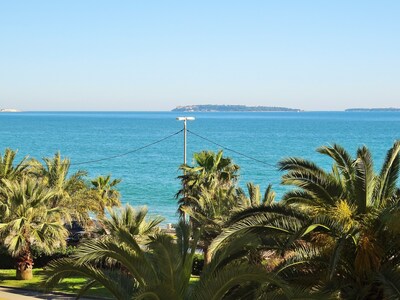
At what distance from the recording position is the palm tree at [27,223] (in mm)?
28266

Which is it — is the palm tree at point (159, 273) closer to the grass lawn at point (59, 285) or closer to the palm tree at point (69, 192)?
the grass lawn at point (59, 285)

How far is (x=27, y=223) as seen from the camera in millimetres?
28453

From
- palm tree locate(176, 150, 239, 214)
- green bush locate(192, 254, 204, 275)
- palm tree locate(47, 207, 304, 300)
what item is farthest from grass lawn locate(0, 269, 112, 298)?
palm tree locate(47, 207, 304, 300)

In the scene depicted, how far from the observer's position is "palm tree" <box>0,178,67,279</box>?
2827 cm

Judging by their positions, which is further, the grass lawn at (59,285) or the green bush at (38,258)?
the green bush at (38,258)

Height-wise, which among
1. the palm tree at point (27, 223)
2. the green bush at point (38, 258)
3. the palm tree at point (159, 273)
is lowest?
the green bush at point (38, 258)

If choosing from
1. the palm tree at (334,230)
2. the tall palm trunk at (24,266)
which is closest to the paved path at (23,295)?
the tall palm trunk at (24,266)

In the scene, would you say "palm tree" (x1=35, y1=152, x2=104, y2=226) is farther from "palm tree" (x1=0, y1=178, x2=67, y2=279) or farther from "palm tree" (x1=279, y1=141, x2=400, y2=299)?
"palm tree" (x1=279, y1=141, x2=400, y2=299)

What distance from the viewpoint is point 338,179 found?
54.0ft

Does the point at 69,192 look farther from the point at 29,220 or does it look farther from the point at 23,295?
the point at 23,295


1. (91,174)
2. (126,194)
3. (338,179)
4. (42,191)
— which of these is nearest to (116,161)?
(91,174)

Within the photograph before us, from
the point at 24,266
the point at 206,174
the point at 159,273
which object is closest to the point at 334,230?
the point at 159,273

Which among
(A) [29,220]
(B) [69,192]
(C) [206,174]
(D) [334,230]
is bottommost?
(A) [29,220]

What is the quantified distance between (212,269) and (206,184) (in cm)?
→ 2222
